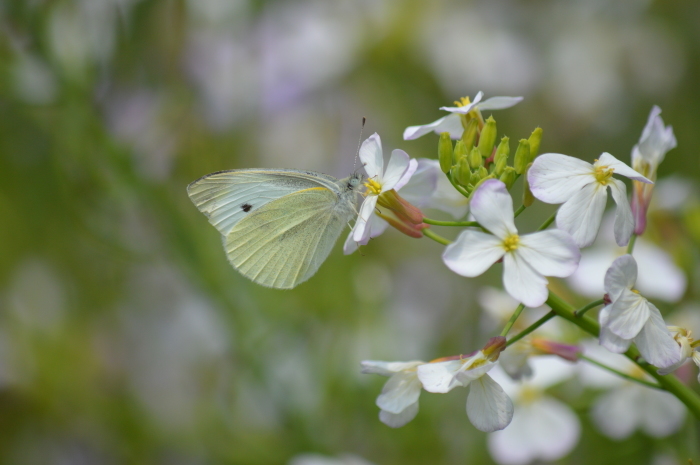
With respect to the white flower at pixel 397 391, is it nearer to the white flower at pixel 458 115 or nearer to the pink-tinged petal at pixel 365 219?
the pink-tinged petal at pixel 365 219

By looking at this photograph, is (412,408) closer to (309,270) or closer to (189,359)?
(309,270)

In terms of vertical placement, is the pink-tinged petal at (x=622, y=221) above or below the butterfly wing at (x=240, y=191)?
above

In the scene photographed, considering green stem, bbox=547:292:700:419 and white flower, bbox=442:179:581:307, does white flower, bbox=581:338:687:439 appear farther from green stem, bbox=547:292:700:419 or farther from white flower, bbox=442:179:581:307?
white flower, bbox=442:179:581:307

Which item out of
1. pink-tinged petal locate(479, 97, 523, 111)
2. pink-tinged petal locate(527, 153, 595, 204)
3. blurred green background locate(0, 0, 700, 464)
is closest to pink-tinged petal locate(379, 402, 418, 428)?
pink-tinged petal locate(527, 153, 595, 204)

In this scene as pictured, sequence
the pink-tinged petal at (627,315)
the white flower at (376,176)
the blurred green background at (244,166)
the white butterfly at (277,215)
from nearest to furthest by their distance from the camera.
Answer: the pink-tinged petal at (627,315), the white flower at (376,176), the white butterfly at (277,215), the blurred green background at (244,166)

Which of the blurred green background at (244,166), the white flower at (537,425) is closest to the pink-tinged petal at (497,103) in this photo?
the white flower at (537,425)

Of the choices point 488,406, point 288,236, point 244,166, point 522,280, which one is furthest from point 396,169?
point 244,166

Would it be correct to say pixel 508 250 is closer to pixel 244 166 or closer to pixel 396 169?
pixel 396 169

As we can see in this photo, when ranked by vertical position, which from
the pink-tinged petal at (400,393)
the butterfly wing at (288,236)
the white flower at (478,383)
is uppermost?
the white flower at (478,383)
